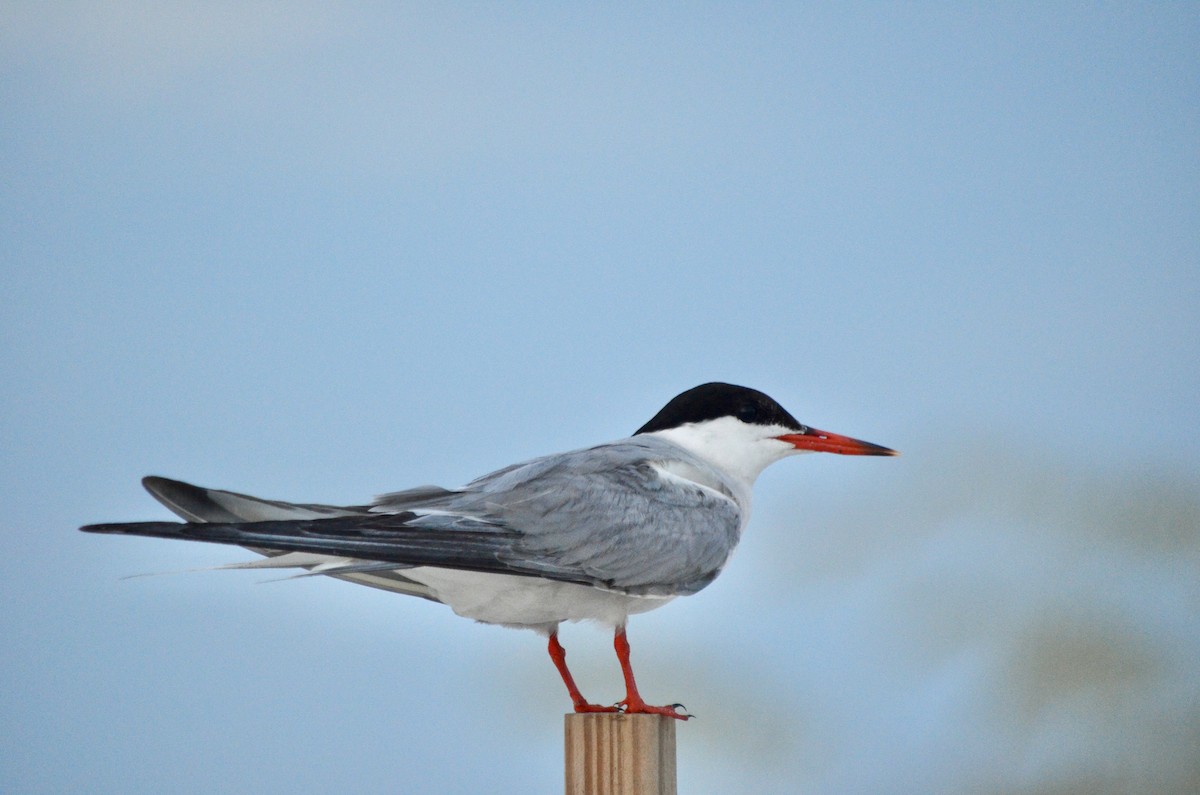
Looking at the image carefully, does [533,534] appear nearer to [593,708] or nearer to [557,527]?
[557,527]

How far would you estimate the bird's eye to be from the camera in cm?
429

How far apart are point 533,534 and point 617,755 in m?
0.65

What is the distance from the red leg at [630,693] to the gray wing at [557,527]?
190mm

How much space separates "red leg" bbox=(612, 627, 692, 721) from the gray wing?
190mm

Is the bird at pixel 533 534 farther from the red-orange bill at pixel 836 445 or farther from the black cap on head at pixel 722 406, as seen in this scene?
the red-orange bill at pixel 836 445

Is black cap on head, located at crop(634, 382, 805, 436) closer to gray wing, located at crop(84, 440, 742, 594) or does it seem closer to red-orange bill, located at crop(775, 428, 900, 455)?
red-orange bill, located at crop(775, 428, 900, 455)

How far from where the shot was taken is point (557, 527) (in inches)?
139

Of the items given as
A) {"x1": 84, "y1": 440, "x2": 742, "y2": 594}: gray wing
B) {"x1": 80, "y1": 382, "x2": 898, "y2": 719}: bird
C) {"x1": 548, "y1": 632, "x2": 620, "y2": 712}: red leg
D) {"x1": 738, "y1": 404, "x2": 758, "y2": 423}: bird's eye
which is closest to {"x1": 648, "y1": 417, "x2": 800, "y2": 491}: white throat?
{"x1": 738, "y1": 404, "x2": 758, "y2": 423}: bird's eye

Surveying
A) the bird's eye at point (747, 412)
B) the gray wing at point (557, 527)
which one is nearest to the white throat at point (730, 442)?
the bird's eye at point (747, 412)

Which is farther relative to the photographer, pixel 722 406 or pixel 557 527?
pixel 722 406

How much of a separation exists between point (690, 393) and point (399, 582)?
1.24m

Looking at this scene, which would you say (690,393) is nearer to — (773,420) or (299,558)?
(773,420)

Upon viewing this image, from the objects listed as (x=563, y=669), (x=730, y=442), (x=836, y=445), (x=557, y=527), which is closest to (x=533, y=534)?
(x=557, y=527)

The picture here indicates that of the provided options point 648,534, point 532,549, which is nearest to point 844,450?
point 648,534
